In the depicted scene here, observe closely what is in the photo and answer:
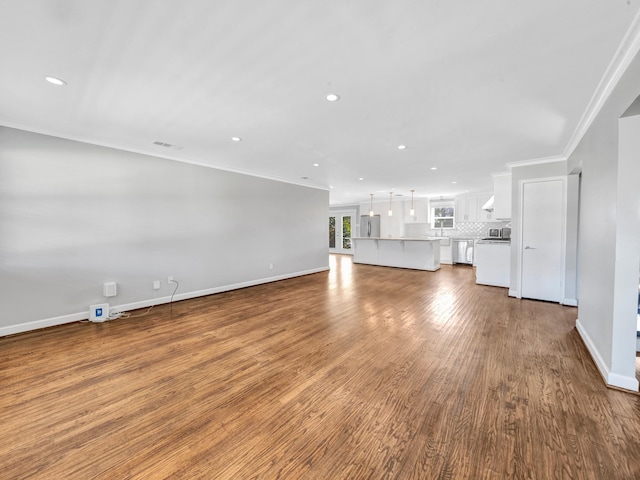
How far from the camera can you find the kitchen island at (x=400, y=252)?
7703 mm

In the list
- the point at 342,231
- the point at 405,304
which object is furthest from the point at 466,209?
the point at 405,304

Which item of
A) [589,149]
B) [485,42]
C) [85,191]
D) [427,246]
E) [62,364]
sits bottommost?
[62,364]

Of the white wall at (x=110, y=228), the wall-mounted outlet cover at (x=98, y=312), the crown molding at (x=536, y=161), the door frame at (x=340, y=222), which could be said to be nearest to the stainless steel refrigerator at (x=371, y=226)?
the door frame at (x=340, y=222)

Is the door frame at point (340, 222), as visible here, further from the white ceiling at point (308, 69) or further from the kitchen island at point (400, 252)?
the white ceiling at point (308, 69)

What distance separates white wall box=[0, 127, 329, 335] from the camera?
3172 mm

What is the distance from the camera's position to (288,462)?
1.40 m

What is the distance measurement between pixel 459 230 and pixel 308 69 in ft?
28.7

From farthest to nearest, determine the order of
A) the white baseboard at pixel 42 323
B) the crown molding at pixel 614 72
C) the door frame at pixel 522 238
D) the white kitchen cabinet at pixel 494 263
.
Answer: the white kitchen cabinet at pixel 494 263 < the door frame at pixel 522 238 < the white baseboard at pixel 42 323 < the crown molding at pixel 614 72

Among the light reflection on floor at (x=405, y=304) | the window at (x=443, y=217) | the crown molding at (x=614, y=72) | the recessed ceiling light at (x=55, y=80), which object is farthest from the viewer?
the window at (x=443, y=217)

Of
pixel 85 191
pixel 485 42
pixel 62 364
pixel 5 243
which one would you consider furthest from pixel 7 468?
pixel 485 42

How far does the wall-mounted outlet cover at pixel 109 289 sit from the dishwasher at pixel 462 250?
9.10 metres

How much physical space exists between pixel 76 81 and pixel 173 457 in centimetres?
299

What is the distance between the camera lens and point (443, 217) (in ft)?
31.9

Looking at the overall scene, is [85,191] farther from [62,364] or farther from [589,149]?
[589,149]
